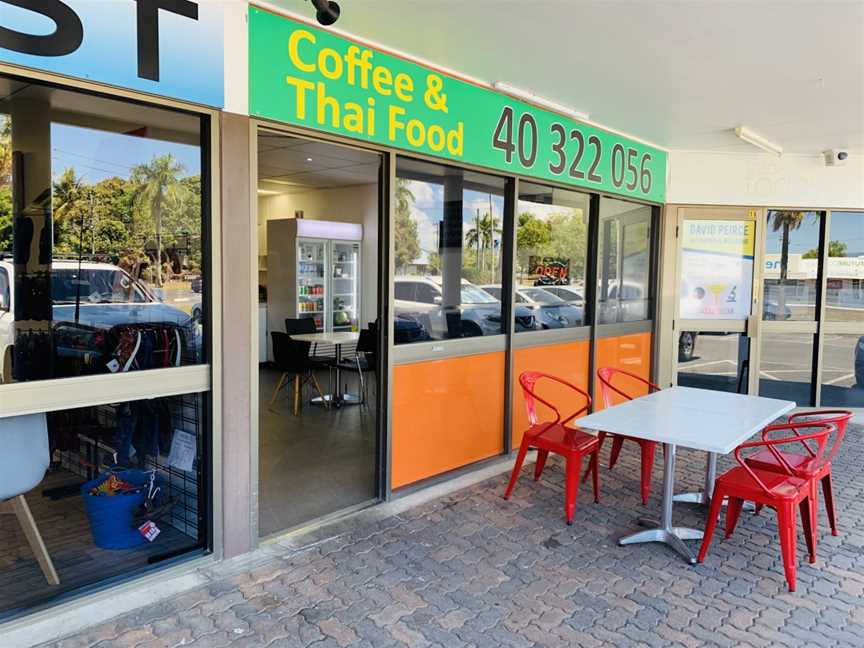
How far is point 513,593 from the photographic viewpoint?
2.89 meters

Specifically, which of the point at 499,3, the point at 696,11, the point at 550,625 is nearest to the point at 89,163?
the point at 499,3

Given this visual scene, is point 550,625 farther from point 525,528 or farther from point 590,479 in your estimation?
point 590,479

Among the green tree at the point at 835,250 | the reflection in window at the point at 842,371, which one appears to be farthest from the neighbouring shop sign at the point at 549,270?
the reflection in window at the point at 842,371

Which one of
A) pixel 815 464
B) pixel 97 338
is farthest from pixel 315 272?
pixel 815 464

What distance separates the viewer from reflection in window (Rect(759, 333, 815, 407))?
22.3 feet

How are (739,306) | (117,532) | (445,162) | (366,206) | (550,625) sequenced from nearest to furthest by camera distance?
1. (550,625)
2. (117,532)
3. (445,162)
4. (739,306)
5. (366,206)

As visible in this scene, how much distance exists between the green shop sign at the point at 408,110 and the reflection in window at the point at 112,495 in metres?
1.61

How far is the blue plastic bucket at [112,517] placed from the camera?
3.03m

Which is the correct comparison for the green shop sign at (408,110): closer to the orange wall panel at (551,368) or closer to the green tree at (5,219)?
the green tree at (5,219)

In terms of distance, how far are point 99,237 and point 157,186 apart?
0.35 m

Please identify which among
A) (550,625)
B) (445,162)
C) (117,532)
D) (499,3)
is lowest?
(550,625)

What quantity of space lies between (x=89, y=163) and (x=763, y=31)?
141 inches

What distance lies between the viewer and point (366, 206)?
30.6 feet

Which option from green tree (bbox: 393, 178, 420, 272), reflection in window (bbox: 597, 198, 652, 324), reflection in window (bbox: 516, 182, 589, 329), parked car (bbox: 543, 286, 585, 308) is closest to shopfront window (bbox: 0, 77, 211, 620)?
green tree (bbox: 393, 178, 420, 272)
